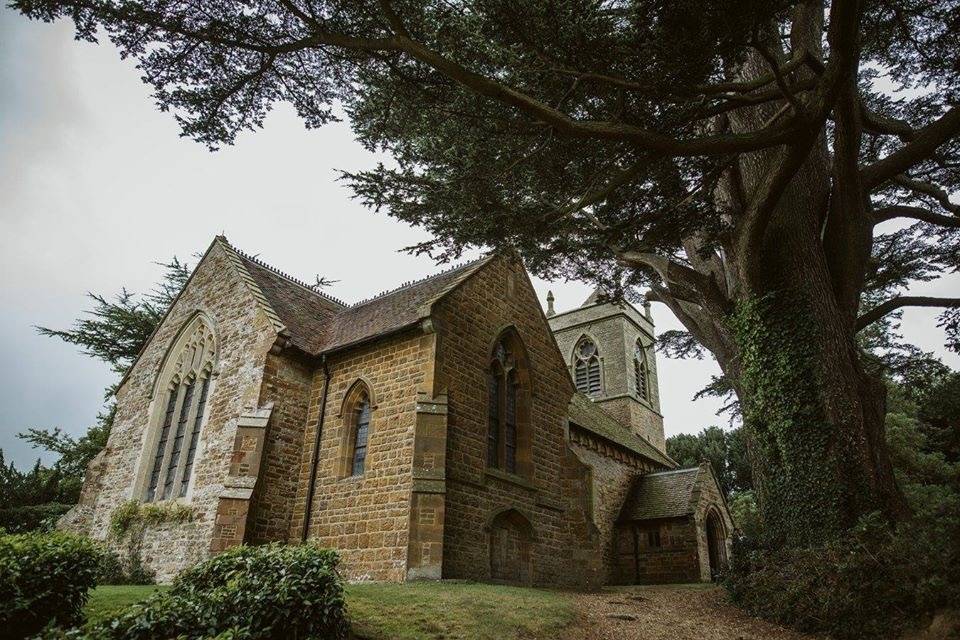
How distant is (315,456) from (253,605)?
7794mm

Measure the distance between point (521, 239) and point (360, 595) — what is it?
6.49 metres

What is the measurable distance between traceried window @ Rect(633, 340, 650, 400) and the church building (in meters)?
15.9

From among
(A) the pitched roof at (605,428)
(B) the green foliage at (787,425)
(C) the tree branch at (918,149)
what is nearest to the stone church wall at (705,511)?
(A) the pitched roof at (605,428)

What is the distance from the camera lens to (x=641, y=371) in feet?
109

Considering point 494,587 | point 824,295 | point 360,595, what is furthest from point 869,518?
point 360,595

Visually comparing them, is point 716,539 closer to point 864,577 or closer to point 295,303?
point 864,577

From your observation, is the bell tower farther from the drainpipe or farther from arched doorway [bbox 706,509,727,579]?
the drainpipe

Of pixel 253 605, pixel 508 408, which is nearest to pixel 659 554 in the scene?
pixel 508 408

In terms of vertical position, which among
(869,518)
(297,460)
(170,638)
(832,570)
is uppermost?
(297,460)

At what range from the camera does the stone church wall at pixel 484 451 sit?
12.8 meters

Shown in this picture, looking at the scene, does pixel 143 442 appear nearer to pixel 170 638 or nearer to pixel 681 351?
pixel 170 638

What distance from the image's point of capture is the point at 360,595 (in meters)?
9.34

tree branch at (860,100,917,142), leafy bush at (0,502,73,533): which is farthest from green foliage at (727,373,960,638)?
leafy bush at (0,502,73,533)

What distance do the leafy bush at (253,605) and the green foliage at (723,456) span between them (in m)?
39.4
